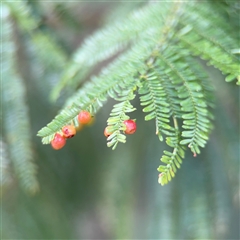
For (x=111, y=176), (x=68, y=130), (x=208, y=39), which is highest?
(x=208, y=39)

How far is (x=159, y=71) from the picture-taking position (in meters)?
0.43

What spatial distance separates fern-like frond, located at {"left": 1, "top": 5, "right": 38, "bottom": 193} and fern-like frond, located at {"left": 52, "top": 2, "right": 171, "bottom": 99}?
0.08 meters

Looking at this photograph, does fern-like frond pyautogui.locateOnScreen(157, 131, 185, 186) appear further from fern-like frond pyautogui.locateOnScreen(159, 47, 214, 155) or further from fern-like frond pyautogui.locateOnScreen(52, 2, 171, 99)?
fern-like frond pyautogui.locateOnScreen(52, 2, 171, 99)

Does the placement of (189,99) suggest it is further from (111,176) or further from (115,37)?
(111,176)

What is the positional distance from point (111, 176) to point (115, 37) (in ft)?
1.40

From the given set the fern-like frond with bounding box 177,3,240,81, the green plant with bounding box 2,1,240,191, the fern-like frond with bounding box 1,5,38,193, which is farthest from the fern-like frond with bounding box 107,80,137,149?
the fern-like frond with bounding box 1,5,38,193

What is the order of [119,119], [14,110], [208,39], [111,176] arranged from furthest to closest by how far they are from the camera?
[111,176] → [14,110] → [208,39] → [119,119]

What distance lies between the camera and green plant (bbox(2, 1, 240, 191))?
376mm

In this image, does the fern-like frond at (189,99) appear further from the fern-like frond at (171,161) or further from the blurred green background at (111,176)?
the blurred green background at (111,176)

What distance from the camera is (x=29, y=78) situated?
2.70 ft

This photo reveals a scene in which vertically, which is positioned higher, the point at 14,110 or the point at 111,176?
the point at 14,110

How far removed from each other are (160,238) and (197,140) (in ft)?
1.41

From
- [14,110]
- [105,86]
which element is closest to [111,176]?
[14,110]

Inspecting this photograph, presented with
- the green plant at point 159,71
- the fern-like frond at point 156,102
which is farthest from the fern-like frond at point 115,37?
the fern-like frond at point 156,102
